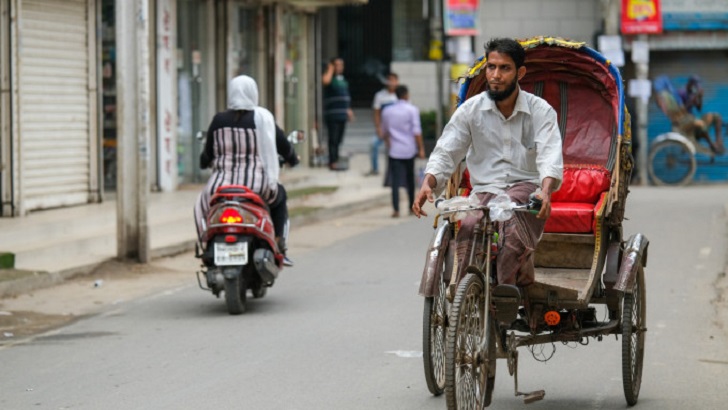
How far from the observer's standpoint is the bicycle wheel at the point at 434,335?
23.5 ft

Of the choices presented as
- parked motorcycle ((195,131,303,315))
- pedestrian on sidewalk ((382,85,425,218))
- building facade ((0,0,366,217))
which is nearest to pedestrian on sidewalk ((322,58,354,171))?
building facade ((0,0,366,217))

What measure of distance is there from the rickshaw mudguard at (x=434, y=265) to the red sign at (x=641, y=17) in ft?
69.9

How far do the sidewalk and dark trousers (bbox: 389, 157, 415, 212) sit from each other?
1018 millimetres

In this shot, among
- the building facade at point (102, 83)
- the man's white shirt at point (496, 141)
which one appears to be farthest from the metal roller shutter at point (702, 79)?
the man's white shirt at point (496, 141)

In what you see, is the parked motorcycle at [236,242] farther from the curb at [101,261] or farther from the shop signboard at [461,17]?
the shop signboard at [461,17]

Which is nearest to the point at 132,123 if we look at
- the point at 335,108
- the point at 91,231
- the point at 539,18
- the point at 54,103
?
the point at 91,231

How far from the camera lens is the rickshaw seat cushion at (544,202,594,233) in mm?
8117

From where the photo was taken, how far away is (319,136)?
29.4 meters

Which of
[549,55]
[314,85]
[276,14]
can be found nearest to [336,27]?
[314,85]

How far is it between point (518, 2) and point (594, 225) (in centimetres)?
2592

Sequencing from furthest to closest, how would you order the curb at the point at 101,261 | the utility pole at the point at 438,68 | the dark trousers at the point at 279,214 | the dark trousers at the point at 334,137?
the utility pole at the point at 438,68 < the dark trousers at the point at 334,137 < the curb at the point at 101,261 < the dark trousers at the point at 279,214

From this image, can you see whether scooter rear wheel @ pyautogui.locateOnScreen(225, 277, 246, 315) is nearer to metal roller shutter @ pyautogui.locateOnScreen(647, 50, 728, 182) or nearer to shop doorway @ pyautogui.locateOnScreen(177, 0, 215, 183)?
shop doorway @ pyautogui.locateOnScreen(177, 0, 215, 183)

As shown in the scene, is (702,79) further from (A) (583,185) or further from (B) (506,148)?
(B) (506,148)

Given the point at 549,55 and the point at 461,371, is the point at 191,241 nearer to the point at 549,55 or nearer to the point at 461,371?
the point at 549,55
